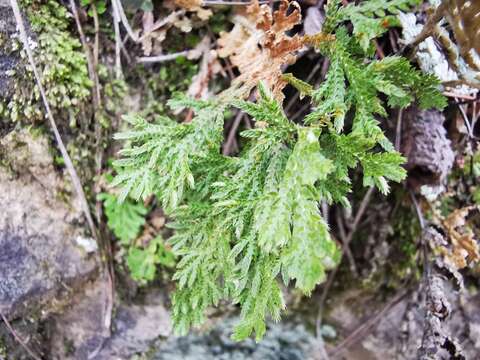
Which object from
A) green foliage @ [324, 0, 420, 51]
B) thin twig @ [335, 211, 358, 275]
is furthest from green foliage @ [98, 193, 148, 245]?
green foliage @ [324, 0, 420, 51]

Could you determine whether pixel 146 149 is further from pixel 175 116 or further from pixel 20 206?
pixel 20 206

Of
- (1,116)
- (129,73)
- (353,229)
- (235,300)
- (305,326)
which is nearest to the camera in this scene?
(235,300)

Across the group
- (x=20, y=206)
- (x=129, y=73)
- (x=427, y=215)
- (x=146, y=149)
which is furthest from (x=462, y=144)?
(x=20, y=206)

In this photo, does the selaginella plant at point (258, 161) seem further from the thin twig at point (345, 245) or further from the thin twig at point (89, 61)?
the thin twig at point (345, 245)

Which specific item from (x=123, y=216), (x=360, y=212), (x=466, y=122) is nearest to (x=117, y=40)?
(x=123, y=216)

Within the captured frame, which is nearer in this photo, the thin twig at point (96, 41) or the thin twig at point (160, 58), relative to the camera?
the thin twig at point (96, 41)

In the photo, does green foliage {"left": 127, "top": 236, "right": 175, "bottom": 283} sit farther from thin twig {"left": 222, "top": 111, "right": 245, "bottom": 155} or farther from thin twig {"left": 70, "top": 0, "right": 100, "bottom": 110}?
thin twig {"left": 70, "top": 0, "right": 100, "bottom": 110}

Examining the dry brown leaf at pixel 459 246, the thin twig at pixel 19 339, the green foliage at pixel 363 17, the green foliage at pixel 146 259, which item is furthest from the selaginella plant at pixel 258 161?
the thin twig at pixel 19 339
